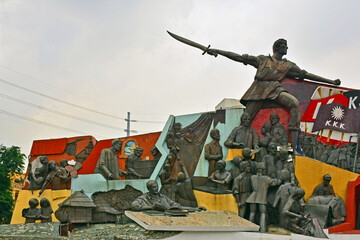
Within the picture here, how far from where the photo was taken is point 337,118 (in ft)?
46.5

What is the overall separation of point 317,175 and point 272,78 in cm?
330

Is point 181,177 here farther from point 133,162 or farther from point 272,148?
point 272,148

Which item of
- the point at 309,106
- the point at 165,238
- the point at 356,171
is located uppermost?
the point at 309,106

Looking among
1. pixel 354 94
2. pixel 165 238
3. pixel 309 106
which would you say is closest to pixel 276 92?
pixel 309 106

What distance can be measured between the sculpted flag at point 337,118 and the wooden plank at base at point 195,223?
4.85 m

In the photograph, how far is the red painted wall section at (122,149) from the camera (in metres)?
16.1

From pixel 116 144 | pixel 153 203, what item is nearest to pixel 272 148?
pixel 153 203

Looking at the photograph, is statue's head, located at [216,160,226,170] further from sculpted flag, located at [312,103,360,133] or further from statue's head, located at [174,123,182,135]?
sculpted flag, located at [312,103,360,133]

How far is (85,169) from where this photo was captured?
16344 mm

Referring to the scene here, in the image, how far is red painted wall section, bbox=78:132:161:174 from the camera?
16.1 m

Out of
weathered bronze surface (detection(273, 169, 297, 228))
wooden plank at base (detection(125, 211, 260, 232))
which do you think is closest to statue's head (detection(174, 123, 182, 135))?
weathered bronze surface (detection(273, 169, 297, 228))

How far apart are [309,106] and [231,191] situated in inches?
137

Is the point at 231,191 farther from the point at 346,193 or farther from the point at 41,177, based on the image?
the point at 41,177

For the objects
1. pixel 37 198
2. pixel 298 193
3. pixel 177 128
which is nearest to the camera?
pixel 298 193
